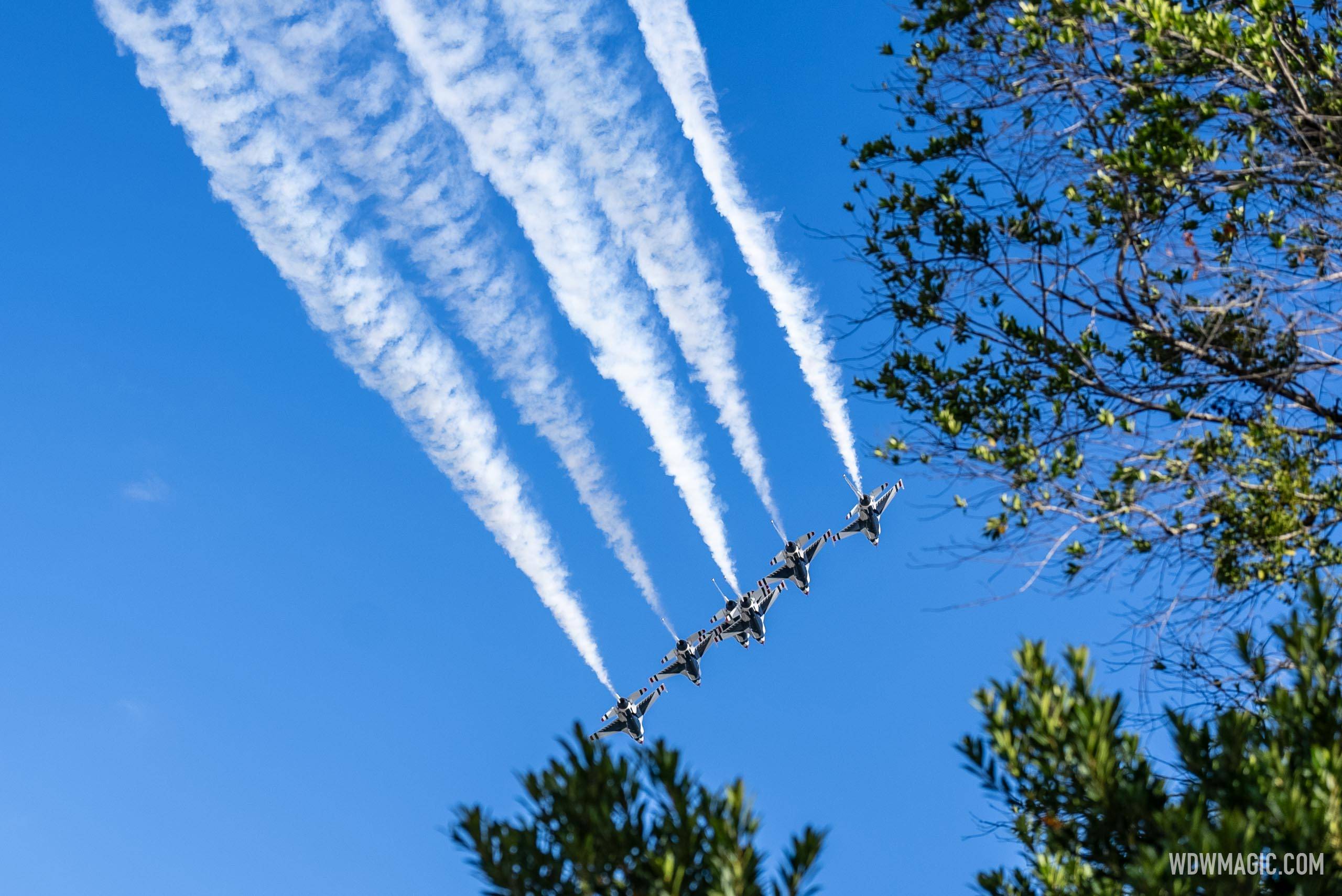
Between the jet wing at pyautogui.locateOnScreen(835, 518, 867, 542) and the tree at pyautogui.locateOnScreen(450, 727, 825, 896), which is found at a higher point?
the jet wing at pyautogui.locateOnScreen(835, 518, 867, 542)

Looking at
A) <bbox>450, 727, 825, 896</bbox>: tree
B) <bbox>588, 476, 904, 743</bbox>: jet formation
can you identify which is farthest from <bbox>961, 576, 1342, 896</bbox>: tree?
<bbox>588, 476, 904, 743</bbox>: jet formation

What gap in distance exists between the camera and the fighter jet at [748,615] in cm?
4438

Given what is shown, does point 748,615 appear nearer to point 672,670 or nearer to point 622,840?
point 672,670

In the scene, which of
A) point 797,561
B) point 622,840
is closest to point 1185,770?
point 622,840

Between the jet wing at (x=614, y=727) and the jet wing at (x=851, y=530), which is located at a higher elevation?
the jet wing at (x=851, y=530)

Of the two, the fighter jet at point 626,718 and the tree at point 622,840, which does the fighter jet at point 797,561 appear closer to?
the fighter jet at point 626,718

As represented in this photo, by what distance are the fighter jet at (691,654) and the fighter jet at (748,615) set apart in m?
0.56

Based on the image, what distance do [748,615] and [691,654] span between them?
11.6ft

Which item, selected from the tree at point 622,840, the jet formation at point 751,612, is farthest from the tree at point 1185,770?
the jet formation at point 751,612

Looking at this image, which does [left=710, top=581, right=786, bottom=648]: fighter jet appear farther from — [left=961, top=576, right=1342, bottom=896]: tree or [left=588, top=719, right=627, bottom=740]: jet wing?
[left=961, top=576, right=1342, bottom=896]: tree

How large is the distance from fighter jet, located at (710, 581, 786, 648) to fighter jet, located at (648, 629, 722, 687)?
555 millimetres

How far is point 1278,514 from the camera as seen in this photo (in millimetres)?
10672

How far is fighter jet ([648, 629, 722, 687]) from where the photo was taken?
4556 cm

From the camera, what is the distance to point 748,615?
44.3m
